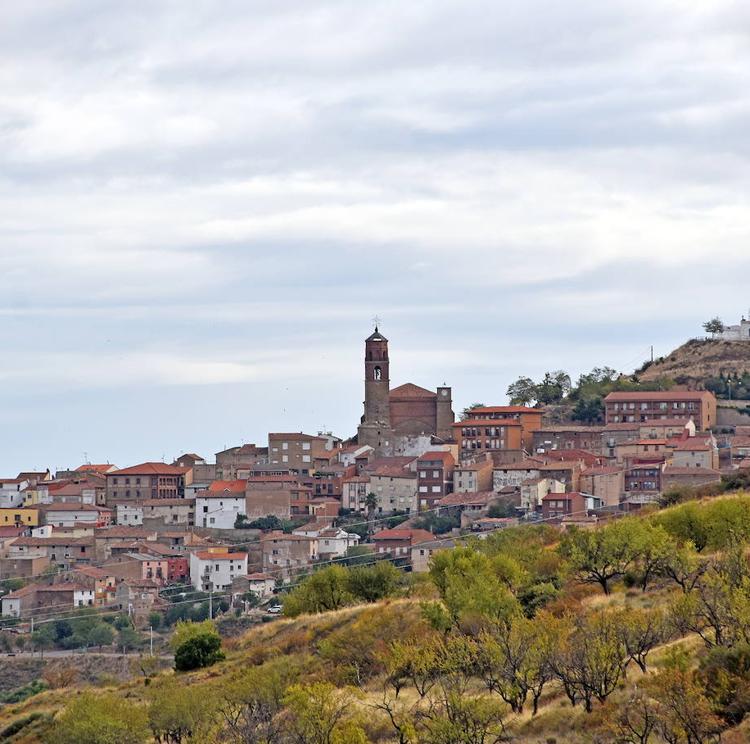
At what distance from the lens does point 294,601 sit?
5531 centimetres

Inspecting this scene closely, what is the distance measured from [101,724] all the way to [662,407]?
68526 millimetres

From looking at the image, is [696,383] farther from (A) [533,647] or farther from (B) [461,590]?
(A) [533,647]

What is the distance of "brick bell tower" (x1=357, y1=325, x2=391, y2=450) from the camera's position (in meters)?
109

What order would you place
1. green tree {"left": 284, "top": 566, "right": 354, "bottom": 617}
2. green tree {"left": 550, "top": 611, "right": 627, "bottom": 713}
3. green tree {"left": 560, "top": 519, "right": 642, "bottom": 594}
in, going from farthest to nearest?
green tree {"left": 284, "top": 566, "right": 354, "bottom": 617}, green tree {"left": 560, "top": 519, "right": 642, "bottom": 594}, green tree {"left": 550, "top": 611, "right": 627, "bottom": 713}

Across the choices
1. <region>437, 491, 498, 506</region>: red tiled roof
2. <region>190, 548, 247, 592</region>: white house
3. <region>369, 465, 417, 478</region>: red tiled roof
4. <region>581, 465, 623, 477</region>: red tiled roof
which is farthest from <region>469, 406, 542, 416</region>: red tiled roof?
<region>190, 548, 247, 592</region>: white house

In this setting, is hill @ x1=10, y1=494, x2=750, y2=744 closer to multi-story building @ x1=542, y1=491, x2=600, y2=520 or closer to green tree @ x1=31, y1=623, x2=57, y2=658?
green tree @ x1=31, y1=623, x2=57, y2=658

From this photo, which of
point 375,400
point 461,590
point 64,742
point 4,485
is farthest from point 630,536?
point 4,485

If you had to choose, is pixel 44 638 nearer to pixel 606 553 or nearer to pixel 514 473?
pixel 514 473

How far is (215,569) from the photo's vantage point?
3551 inches

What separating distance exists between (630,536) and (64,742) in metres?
14.9

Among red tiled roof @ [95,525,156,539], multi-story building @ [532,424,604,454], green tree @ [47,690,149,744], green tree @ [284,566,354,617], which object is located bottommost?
green tree @ [47,690,149,744]

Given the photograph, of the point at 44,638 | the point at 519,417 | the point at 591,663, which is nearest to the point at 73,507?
the point at 44,638

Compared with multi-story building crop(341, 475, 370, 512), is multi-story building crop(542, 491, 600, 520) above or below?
below

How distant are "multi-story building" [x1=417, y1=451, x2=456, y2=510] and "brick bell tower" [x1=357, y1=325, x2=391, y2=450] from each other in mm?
9235
